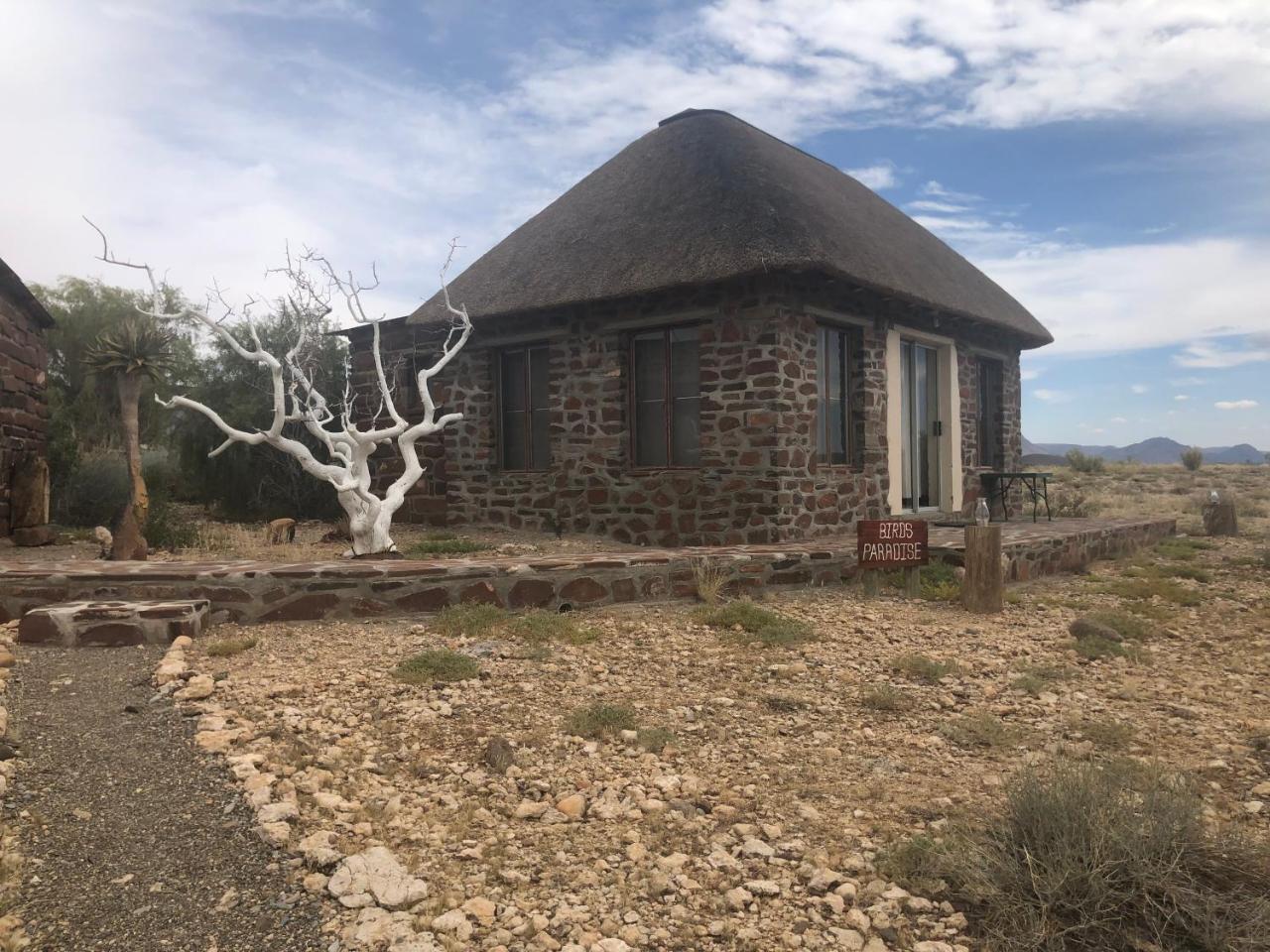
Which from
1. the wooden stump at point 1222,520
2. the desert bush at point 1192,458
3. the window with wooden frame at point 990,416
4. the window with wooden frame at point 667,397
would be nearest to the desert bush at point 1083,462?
the desert bush at point 1192,458

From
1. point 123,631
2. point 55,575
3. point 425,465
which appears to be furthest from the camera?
point 425,465

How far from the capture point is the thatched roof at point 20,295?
937 cm

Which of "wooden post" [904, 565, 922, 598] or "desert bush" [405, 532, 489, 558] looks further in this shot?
"desert bush" [405, 532, 489, 558]

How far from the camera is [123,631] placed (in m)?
5.18

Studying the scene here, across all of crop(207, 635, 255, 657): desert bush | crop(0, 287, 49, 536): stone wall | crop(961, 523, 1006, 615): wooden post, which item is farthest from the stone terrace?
crop(0, 287, 49, 536): stone wall

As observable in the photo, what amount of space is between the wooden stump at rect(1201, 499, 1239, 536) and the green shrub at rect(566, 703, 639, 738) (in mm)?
12008

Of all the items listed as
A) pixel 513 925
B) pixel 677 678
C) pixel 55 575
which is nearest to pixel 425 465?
pixel 55 575

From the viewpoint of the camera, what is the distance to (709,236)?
9.18 meters

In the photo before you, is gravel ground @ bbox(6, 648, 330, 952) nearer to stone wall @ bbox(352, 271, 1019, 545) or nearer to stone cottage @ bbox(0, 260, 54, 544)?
stone wall @ bbox(352, 271, 1019, 545)

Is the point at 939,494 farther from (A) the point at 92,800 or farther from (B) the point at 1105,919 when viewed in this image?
(A) the point at 92,800

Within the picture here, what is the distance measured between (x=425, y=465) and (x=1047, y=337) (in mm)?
9333

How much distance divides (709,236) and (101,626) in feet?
21.4

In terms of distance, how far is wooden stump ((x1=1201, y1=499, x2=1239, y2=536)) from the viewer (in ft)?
41.8

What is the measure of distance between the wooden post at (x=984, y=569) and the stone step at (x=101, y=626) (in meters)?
5.52
